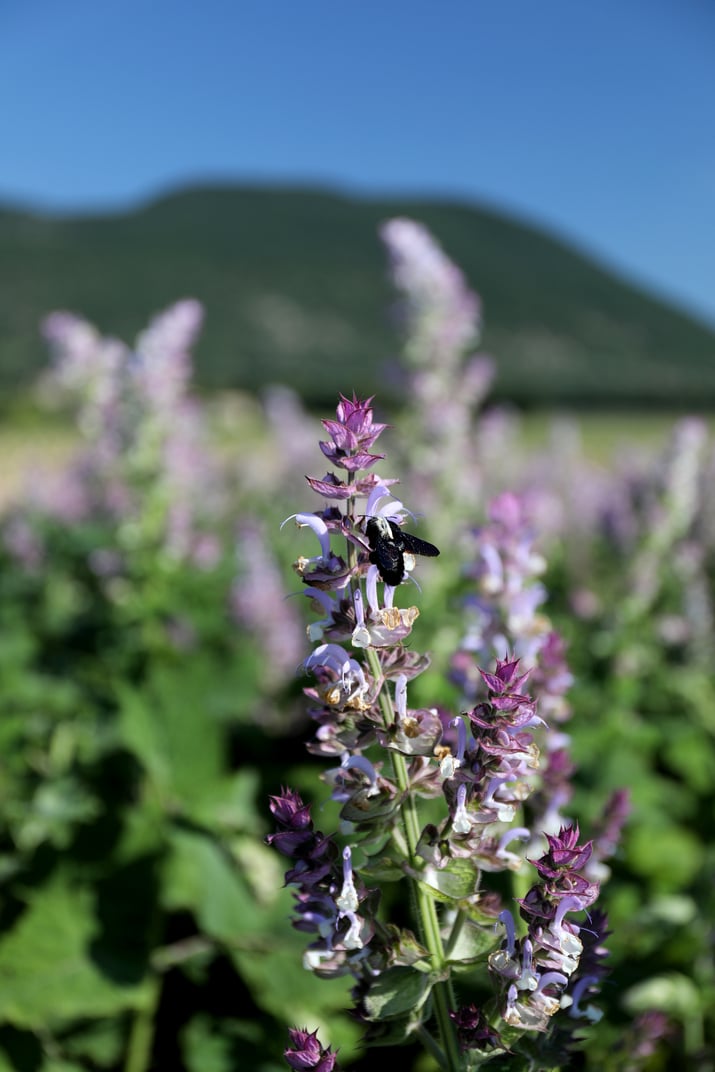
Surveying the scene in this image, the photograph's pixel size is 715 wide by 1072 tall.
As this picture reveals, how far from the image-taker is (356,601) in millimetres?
1247

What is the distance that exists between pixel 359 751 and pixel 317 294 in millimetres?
93464

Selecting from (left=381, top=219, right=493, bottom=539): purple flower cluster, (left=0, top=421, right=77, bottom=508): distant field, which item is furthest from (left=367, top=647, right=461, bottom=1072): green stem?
(left=0, top=421, right=77, bottom=508): distant field

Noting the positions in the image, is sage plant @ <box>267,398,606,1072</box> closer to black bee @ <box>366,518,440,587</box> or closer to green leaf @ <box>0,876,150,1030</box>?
black bee @ <box>366,518,440,587</box>

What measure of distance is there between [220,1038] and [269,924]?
368 millimetres

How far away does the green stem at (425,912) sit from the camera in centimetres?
132

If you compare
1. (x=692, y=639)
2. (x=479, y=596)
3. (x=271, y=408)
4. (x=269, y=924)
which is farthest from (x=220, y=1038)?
(x=271, y=408)

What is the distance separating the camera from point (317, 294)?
9162cm

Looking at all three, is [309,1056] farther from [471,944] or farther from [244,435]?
[244,435]

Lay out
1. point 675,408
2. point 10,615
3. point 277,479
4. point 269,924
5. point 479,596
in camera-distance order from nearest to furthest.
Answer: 1. point 479,596
2. point 269,924
3. point 10,615
4. point 277,479
5. point 675,408

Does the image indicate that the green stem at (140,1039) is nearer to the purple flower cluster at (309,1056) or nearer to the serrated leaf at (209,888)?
the serrated leaf at (209,888)

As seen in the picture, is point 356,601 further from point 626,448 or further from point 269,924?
point 626,448

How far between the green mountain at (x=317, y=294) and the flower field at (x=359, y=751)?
137ft

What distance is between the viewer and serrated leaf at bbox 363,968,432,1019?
1.31 meters

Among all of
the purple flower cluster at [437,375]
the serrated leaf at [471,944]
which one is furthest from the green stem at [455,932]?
the purple flower cluster at [437,375]
